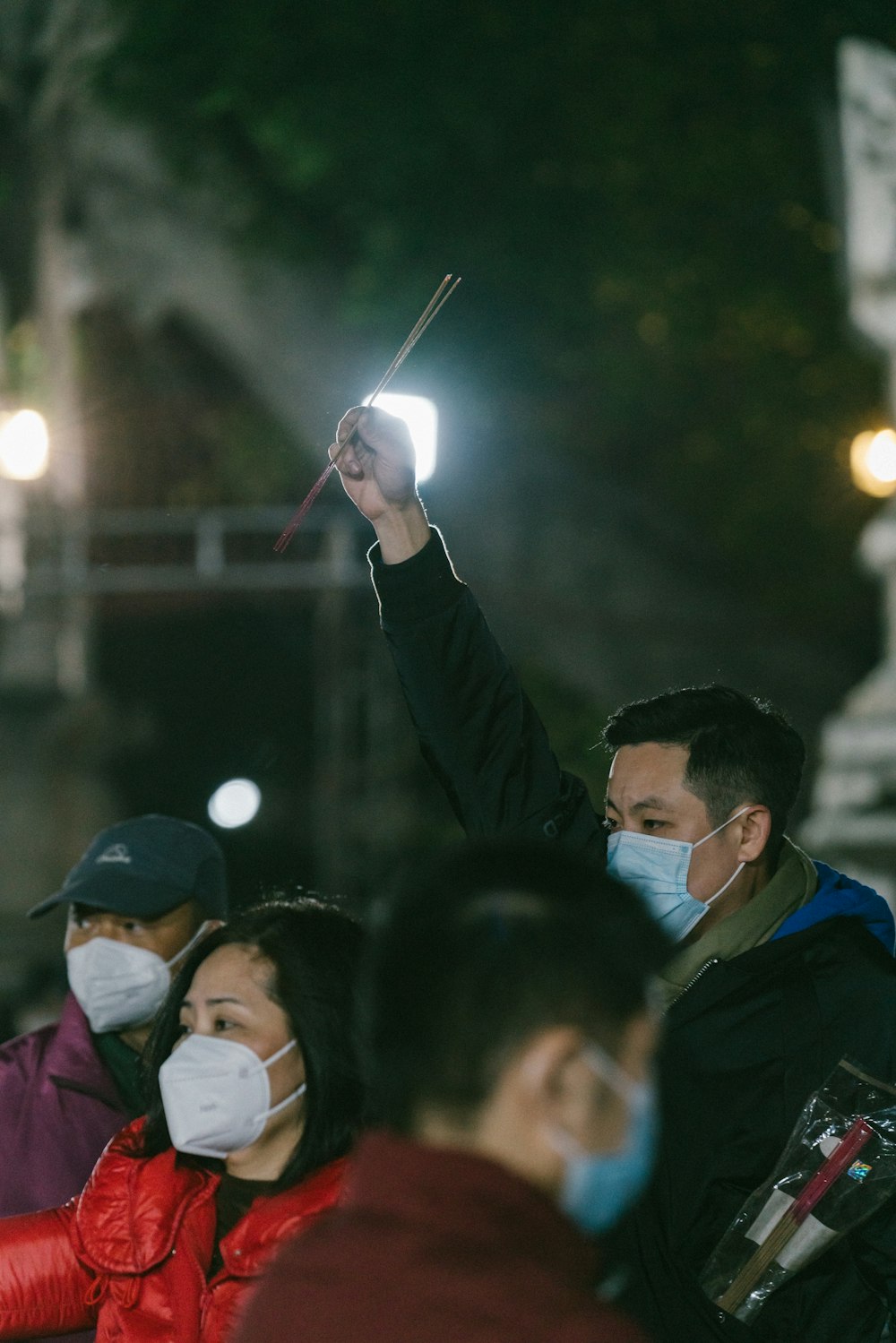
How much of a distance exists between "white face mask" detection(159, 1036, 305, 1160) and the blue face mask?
116cm

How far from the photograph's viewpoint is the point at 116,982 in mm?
3375

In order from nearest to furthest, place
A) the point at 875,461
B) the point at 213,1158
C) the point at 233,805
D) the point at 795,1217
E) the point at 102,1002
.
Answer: the point at 795,1217 → the point at 213,1158 → the point at 102,1002 → the point at 875,461 → the point at 233,805

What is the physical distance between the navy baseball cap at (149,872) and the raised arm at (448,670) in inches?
34.3

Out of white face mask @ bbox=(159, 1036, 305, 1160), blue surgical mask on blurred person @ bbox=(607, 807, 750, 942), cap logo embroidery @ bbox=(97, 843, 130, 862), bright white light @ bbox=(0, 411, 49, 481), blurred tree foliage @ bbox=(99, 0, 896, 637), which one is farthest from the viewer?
bright white light @ bbox=(0, 411, 49, 481)

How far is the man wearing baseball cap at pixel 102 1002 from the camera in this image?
3.07m

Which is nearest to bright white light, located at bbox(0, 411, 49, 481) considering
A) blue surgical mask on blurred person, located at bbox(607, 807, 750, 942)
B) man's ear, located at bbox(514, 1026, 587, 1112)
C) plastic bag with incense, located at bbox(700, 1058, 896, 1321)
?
blue surgical mask on blurred person, located at bbox(607, 807, 750, 942)

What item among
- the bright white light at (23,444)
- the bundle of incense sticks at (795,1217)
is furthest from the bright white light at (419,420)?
the bright white light at (23,444)

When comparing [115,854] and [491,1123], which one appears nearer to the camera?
[491,1123]

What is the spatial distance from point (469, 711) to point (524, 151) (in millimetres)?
10181

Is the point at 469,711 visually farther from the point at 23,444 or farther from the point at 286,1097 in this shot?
the point at 23,444

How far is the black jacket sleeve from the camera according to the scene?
2.62 meters

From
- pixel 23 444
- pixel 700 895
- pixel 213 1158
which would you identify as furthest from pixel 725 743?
pixel 23 444

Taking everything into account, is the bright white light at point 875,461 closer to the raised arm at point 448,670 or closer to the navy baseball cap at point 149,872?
the navy baseball cap at point 149,872

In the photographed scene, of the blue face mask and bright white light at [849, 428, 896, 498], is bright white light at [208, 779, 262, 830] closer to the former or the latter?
bright white light at [849, 428, 896, 498]
